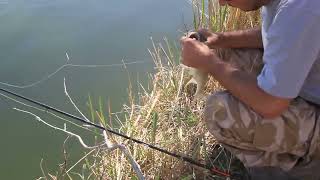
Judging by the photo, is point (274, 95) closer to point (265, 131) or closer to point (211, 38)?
point (265, 131)

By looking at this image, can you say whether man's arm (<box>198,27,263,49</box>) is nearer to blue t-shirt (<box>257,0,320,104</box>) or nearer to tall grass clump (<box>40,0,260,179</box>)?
tall grass clump (<box>40,0,260,179</box>)

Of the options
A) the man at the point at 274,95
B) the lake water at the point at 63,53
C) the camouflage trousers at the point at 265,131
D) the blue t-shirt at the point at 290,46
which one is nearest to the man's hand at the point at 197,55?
the man at the point at 274,95

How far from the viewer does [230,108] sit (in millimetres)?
1687

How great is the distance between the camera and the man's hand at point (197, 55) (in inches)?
65.3

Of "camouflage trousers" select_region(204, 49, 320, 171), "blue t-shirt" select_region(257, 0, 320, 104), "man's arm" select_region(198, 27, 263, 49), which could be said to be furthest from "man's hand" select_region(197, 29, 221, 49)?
"blue t-shirt" select_region(257, 0, 320, 104)

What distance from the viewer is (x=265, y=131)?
5.40ft

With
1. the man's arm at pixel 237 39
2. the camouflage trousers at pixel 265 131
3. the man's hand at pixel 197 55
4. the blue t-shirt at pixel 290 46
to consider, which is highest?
the blue t-shirt at pixel 290 46

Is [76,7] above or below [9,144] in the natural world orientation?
above

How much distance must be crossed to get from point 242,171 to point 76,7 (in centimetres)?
244

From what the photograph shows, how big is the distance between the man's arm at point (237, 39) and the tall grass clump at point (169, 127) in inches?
14.4

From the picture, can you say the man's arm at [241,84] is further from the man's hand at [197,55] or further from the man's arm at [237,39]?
the man's arm at [237,39]

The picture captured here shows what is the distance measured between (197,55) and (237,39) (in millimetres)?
413

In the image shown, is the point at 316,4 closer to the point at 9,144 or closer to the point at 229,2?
the point at 229,2

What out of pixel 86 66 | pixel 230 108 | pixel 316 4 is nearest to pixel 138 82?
pixel 86 66
